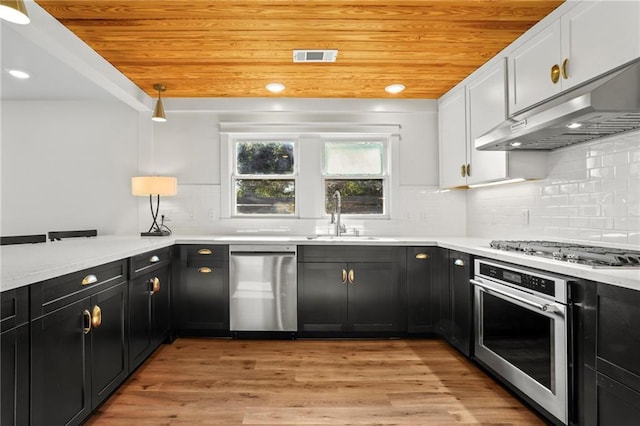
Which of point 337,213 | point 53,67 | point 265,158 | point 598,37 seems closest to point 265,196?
point 265,158

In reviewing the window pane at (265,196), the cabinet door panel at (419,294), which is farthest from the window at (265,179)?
the cabinet door panel at (419,294)

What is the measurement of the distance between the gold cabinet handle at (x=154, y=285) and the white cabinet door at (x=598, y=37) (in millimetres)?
2980

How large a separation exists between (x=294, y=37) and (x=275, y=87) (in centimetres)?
99

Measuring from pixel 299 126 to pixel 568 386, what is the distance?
306cm

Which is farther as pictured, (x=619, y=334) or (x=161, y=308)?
(x=161, y=308)

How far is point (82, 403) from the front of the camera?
1824mm

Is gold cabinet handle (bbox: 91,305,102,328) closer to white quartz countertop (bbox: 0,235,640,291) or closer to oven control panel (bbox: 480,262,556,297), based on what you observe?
white quartz countertop (bbox: 0,235,640,291)

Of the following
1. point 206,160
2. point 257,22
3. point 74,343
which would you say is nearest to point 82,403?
point 74,343

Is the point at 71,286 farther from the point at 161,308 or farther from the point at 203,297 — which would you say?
the point at 203,297

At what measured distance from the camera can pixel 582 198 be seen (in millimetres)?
2371

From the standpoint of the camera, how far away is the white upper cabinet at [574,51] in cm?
170

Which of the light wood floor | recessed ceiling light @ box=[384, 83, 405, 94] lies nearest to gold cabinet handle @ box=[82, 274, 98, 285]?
the light wood floor

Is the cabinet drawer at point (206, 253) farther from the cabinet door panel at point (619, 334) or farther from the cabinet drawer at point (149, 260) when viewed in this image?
the cabinet door panel at point (619, 334)

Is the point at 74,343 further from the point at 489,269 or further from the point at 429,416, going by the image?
the point at 489,269
